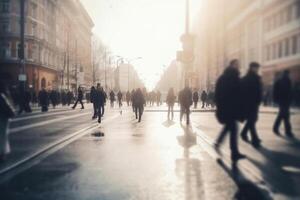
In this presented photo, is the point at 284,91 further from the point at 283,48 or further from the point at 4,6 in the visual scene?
the point at 4,6

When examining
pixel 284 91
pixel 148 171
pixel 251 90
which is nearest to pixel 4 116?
pixel 148 171

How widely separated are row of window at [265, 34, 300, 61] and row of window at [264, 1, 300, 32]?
205 millimetres

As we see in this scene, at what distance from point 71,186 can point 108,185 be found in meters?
0.51

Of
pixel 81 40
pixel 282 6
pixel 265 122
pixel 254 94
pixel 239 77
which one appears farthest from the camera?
pixel 81 40

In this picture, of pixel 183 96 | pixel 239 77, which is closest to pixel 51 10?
pixel 183 96

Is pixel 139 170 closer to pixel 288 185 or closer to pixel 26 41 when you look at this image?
pixel 288 185

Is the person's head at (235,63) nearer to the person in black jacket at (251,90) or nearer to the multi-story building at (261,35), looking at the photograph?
the multi-story building at (261,35)

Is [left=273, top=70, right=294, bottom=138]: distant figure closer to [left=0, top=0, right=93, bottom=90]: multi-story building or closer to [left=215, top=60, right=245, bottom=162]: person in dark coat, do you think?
[left=215, top=60, right=245, bottom=162]: person in dark coat

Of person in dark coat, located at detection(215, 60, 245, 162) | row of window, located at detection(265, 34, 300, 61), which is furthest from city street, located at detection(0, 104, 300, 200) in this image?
row of window, located at detection(265, 34, 300, 61)

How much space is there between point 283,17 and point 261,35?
1.01 metres

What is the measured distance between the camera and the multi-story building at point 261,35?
5.26 m

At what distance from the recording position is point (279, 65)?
573cm

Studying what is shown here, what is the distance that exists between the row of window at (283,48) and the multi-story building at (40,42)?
143ft

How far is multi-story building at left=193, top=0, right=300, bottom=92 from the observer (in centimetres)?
526
